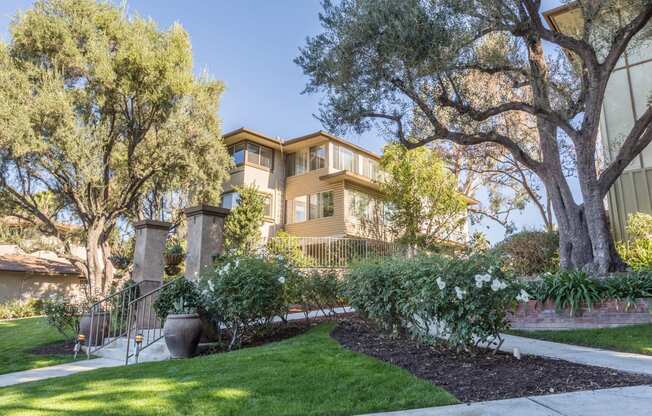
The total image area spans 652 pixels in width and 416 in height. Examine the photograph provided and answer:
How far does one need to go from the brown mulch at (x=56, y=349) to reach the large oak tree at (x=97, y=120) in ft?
19.0

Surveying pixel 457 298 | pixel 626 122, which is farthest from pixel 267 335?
pixel 626 122

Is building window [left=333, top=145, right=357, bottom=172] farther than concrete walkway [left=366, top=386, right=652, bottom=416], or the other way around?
building window [left=333, top=145, right=357, bottom=172]

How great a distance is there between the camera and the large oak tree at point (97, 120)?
14.8 metres

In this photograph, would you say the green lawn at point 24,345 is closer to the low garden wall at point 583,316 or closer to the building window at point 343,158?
the low garden wall at point 583,316

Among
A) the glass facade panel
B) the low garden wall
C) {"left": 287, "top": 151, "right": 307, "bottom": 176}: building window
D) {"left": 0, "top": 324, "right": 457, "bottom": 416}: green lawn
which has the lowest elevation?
{"left": 0, "top": 324, "right": 457, "bottom": 416}: green lawn

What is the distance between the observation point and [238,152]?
895 inches

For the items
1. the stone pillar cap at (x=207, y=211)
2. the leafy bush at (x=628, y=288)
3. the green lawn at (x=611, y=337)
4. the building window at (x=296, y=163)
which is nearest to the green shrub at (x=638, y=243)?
the leafy bush at (x=628, y=288)

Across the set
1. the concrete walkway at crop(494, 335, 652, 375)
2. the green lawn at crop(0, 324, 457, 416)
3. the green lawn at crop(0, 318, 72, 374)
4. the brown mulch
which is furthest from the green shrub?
the brown mulch

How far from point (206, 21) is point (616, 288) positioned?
13.4 meters

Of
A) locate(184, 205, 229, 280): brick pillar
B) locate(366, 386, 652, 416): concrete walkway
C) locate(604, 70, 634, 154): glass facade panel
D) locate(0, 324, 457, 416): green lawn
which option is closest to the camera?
locate(366, 386, 652, 416): concrete walkway

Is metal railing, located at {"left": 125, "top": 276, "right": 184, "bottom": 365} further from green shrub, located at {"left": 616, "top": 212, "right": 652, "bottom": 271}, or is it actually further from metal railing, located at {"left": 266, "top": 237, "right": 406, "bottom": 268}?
green shrub, located at {"left": 616, "top": 212, "right": 652, "bottom": 271}

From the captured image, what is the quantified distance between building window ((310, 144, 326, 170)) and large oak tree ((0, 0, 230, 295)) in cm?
637

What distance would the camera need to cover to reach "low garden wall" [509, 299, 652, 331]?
7020mm

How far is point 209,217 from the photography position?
8.68m
